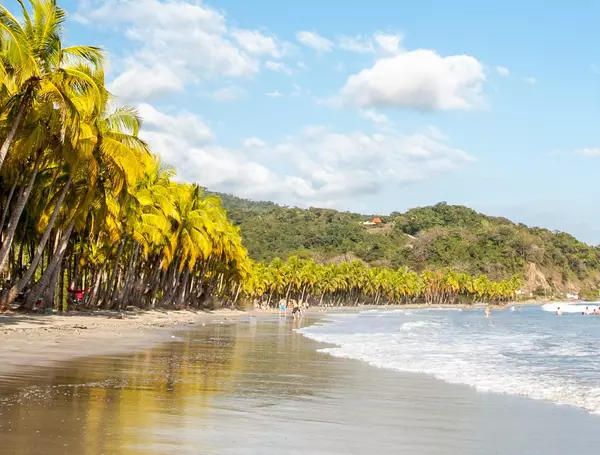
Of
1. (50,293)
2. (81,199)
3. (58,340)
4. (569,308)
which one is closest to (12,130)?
(58,340)

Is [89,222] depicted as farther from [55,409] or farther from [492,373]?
[55,409]

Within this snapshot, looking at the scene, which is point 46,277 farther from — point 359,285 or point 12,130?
point 359,285

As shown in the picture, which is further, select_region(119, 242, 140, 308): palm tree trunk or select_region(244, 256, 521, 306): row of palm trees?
select_region(244, 256, 521, 306): row of palm trees

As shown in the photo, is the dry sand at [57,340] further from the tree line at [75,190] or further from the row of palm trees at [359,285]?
the row of palm trees at [359,285]

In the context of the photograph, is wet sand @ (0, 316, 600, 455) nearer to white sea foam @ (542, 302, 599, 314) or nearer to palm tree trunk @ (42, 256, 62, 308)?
palm tree trunk @ (42, 256, 62, 308)

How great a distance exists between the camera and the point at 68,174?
28547 mm

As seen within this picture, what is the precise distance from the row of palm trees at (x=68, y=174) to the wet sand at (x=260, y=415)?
34.7ft

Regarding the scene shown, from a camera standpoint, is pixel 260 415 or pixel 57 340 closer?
pixel 260 415

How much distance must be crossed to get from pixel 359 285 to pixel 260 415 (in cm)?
12723

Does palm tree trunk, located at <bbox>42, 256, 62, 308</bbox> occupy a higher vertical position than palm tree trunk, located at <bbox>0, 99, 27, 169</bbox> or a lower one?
lower

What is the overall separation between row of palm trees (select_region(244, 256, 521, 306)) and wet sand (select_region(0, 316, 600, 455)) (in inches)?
2788

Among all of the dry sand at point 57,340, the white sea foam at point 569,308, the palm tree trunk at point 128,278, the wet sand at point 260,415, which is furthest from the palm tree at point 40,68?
the white sea foam at point 569,308

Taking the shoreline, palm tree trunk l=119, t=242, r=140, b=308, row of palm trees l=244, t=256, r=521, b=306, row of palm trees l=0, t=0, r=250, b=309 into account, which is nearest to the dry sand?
the shoreline

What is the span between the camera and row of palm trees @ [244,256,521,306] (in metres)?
110
